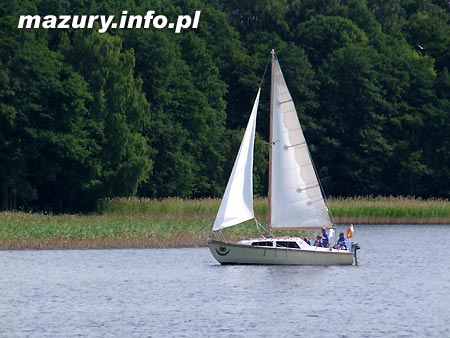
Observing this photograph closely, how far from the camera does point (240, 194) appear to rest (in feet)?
194

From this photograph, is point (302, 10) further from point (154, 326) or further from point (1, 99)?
point (154, 326)

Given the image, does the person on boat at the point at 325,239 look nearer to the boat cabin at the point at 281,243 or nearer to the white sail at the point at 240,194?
the boat cabin at the point at 281,243

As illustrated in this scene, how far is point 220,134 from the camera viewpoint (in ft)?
360

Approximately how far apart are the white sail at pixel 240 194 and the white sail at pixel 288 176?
91 centimetres

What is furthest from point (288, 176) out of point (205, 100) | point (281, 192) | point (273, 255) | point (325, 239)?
point (205, 100)

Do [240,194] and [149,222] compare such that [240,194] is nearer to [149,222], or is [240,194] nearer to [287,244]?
[287,244]

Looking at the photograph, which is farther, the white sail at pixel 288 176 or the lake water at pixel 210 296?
the white sail at pixel 288 176

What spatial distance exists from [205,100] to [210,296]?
5888cm

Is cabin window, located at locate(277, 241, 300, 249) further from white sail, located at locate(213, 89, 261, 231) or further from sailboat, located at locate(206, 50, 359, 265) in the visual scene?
white sail, located at locate(213, 89, 261, 231)

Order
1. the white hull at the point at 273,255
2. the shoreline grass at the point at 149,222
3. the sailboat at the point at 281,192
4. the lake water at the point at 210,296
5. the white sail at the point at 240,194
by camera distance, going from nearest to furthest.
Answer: the lake water at the point at 210,296
the white hull at the point at 273,255
the white sail at the point at 240,194
the sailboat at the point at 281,192
the shoreline grass at the point at 149,222

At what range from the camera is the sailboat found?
2312 inches

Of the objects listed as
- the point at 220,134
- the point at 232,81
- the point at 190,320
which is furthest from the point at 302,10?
the point at 190,320

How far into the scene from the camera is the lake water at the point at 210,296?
42312mm

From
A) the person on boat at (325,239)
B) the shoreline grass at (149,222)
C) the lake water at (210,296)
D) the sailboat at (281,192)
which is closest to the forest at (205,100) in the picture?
the shoreline grass at (149,222)
